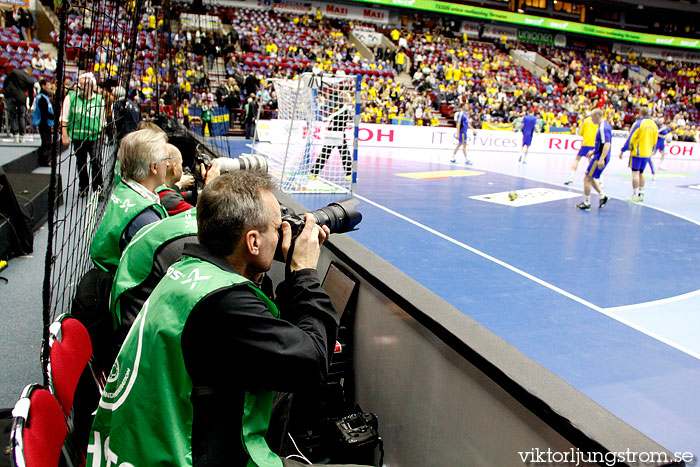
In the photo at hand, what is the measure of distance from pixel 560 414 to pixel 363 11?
32.9 meters

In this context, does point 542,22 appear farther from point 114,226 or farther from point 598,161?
point 114,226

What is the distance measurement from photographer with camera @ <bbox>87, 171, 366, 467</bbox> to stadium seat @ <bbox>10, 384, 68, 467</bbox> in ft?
0.33

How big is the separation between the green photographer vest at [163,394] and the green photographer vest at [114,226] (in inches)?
52.5

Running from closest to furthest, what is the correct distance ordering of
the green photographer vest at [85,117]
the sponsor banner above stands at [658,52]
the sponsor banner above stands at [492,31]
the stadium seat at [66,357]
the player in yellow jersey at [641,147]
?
the stadium seat at [66,357], the green photographer vest at [85,117], the player in yellow jersey at [641,147], the sponsor banner above stands at [492,31], the sponsor banner above stands at [658,52]

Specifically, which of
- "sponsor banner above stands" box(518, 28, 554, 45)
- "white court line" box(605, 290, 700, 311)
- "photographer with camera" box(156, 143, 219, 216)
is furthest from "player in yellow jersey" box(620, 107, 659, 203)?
"sponsor banner above stands" box(518, 28, 554, 45)

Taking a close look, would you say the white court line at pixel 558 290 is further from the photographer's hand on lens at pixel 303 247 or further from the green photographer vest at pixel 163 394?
the green photographer vest at pixel 163 394

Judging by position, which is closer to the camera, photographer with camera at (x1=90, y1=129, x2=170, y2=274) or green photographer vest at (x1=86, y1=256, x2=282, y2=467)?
green photographer vest at (x1=86, y1=256, x2=282, y2=467)

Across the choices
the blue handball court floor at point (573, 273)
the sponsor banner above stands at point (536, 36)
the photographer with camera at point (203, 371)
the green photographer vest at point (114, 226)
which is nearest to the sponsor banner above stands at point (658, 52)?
the sponsor banner above stands at point (536, 36)

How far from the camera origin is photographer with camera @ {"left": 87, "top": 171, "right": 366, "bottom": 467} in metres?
1.27

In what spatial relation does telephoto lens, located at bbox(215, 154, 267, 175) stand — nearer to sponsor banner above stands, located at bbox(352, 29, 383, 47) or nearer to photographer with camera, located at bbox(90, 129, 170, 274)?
photographer with camera, located at bbox(90, 129, 170, 274)

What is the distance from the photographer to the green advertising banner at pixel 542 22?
100 feet

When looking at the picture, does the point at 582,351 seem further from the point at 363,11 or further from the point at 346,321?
the point at 363,11

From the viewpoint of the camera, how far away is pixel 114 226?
A: 258 centimetres

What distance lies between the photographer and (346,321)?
2.62 meters
